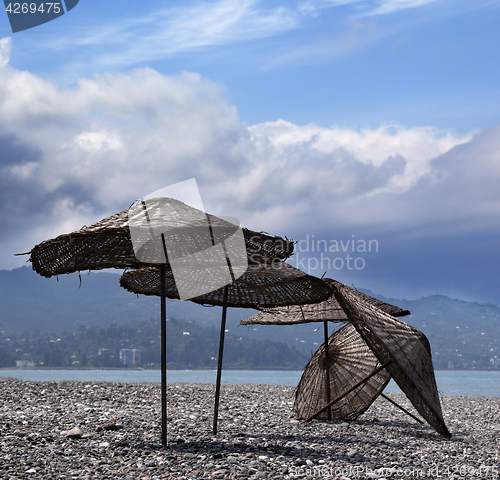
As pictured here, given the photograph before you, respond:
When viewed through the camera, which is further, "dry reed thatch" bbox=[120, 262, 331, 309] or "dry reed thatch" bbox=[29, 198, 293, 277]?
"dry reed thatch" bbox=[120, 262, 331, 309]

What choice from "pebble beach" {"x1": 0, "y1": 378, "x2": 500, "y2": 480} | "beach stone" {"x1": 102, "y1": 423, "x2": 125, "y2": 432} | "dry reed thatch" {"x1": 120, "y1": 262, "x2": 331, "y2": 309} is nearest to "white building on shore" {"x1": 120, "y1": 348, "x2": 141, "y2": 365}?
"pebble beach" {"x1": 0, "y1": 378, "x2": 500, "y2": 480}

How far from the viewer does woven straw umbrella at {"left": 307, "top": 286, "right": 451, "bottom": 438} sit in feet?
20.0

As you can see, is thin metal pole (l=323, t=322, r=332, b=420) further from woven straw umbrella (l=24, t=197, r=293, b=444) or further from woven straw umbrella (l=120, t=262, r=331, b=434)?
woven straw umbrella (l=24, t=197, r=293, b=444)

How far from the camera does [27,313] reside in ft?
599

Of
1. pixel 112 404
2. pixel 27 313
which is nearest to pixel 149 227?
pixel 112 404

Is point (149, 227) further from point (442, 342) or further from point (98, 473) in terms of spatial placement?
point (442, 342)

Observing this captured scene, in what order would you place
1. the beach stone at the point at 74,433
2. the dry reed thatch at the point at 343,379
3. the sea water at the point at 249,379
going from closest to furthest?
the beach stone at the point at 74,433 < the dry reed thatch at the point at 343,379 < the sea water at the point at 249,379

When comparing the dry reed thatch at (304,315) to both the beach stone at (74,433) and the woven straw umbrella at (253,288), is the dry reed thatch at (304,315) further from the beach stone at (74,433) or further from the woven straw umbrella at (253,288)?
the beach stone at (74,433)

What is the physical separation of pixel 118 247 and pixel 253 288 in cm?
242

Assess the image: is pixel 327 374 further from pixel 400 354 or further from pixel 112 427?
pixel 112 427

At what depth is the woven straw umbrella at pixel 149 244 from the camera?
557 cm

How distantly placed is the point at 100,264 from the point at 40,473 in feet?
8.11

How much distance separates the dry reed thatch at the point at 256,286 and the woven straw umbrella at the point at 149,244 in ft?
1.33

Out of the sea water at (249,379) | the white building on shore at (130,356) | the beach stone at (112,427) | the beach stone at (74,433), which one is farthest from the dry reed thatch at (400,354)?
the white building on shore at (130,356)
